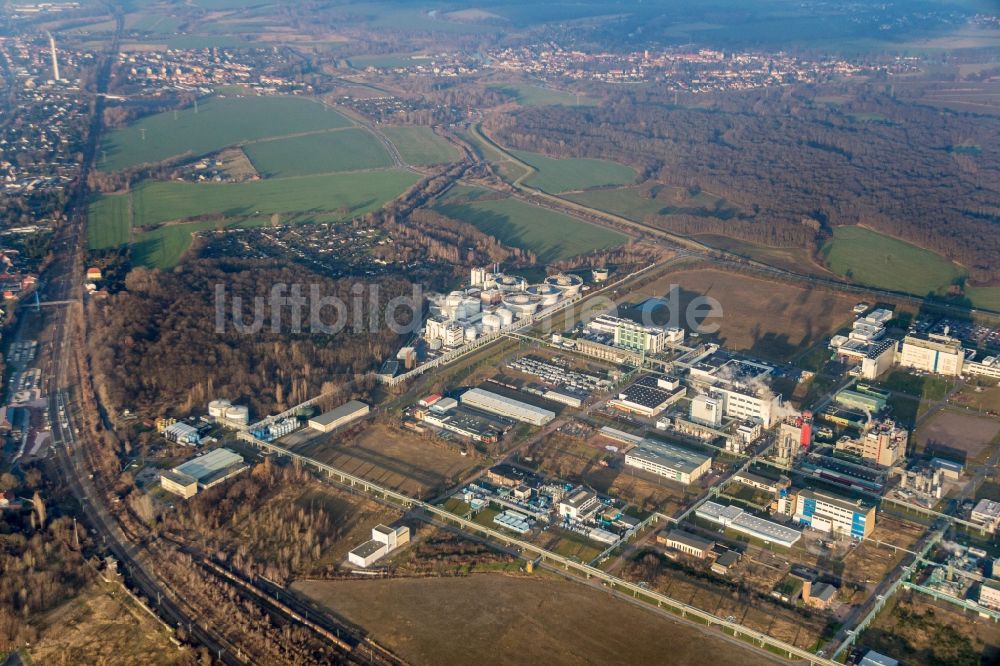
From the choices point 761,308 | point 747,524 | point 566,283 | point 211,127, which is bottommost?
point 747,524

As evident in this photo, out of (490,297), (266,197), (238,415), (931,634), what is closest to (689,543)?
(931,634)

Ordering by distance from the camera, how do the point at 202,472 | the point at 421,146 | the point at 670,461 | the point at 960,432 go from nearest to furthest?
the point at 202,472
the point at 670,461
the point at 960,432
the point at 421,146

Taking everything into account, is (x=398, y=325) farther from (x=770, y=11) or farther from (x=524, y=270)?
(x=770, y=11)

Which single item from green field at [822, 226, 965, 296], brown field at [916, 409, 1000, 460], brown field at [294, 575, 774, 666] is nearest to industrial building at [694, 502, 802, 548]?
brown field at [294, 575, 774, 666]

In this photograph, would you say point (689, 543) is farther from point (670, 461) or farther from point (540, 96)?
point (540, 96)

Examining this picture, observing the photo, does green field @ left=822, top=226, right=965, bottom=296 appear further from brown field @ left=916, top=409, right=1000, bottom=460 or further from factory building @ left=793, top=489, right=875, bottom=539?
factory building @ left=793, top=489, right=875, bottom=539

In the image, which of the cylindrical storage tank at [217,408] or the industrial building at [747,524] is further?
the cylindrical storage tank at [217,408]

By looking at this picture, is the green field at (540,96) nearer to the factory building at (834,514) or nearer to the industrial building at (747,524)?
the industrial building at (747,524)

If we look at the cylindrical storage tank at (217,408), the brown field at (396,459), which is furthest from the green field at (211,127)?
the brown field at (396,459)

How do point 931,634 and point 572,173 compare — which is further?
point 572,173
